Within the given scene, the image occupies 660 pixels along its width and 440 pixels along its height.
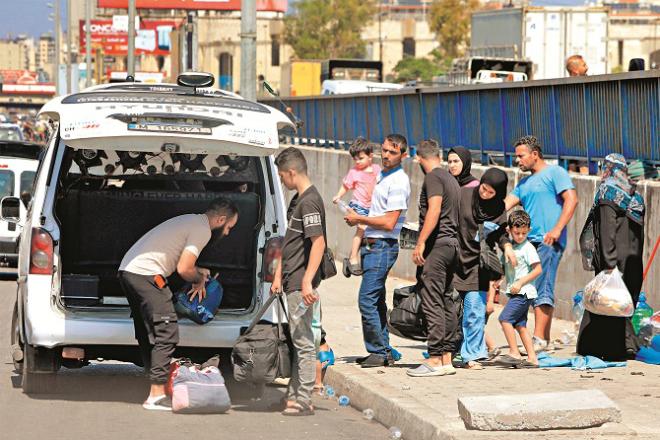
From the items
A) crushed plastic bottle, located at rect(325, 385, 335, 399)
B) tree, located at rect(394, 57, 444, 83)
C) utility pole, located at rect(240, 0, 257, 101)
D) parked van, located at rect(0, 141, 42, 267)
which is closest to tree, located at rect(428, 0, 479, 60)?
tree, located at rect(394, 57, 444, 83)

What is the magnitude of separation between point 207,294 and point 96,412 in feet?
3.65

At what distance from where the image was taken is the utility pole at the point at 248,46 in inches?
718

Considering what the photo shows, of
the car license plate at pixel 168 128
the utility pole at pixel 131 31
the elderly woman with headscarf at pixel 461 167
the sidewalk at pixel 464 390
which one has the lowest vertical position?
the sidewalk at pixel 464 390

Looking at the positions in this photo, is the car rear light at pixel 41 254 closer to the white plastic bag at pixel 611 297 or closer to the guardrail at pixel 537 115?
the white plastic bag at pixel 611 297

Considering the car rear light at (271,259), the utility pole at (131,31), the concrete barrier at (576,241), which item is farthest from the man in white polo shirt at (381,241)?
the utility pole at (131,31)

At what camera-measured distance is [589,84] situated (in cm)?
1509

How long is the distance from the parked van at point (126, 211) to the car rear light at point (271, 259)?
0.01 meters

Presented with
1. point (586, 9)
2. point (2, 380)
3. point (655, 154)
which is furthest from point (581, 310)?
point (586, 9)

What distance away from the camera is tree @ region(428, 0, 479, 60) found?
104750 mm

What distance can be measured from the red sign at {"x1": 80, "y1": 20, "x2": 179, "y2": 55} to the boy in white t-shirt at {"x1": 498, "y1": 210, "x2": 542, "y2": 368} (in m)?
92.4

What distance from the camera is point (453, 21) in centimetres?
10544

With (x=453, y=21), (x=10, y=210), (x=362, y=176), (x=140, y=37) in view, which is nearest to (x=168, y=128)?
(x=10, y=210)

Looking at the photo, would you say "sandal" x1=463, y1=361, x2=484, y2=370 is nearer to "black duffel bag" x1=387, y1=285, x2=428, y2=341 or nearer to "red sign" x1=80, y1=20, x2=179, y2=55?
"black duffel bag" x1=387, y1=285, x2=428, y2=341

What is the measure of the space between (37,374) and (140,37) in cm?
9446
